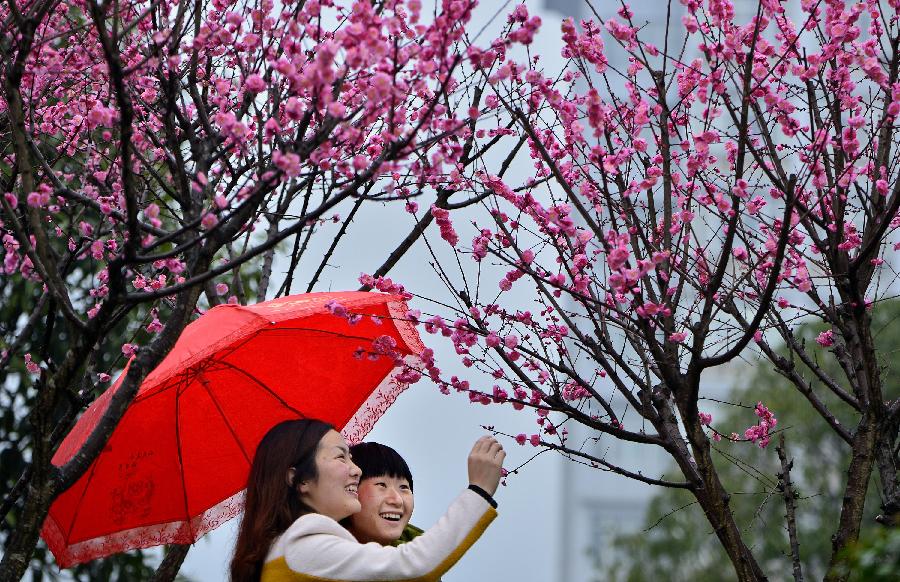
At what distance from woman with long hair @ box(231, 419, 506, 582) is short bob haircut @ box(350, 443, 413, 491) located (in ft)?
0.69

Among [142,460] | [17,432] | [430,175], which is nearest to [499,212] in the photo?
[430,175]

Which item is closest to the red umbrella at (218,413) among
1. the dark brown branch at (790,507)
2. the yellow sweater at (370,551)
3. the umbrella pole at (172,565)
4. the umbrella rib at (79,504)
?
the umbrella rib at (79,504)

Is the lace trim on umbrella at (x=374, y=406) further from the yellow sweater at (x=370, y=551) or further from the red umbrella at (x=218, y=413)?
the yellow sweater at (x=370, y=551)

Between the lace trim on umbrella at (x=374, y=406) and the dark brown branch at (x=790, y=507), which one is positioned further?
the lace trim on umbrella at (x=374, y=406)

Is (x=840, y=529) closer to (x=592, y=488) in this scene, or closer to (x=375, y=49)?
(x=375, y=49)

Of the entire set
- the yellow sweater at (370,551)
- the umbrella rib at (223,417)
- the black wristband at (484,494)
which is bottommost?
the yellow sweater at (370,551)

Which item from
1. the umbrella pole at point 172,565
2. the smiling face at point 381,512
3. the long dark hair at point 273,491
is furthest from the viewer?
the umbrella pole at point 172,565

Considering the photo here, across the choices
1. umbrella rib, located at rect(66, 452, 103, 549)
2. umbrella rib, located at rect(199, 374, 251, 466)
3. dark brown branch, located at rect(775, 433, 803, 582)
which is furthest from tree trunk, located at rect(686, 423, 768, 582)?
umbrella rib, located at rect(66, 452, 103, 549)

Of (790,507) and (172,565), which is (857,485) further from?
(172,565)

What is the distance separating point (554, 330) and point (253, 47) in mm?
1662

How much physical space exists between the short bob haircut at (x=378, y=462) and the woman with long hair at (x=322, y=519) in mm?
211

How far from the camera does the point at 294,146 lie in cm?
370

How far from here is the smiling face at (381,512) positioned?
3.74 meters

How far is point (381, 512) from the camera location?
12.4 ft
